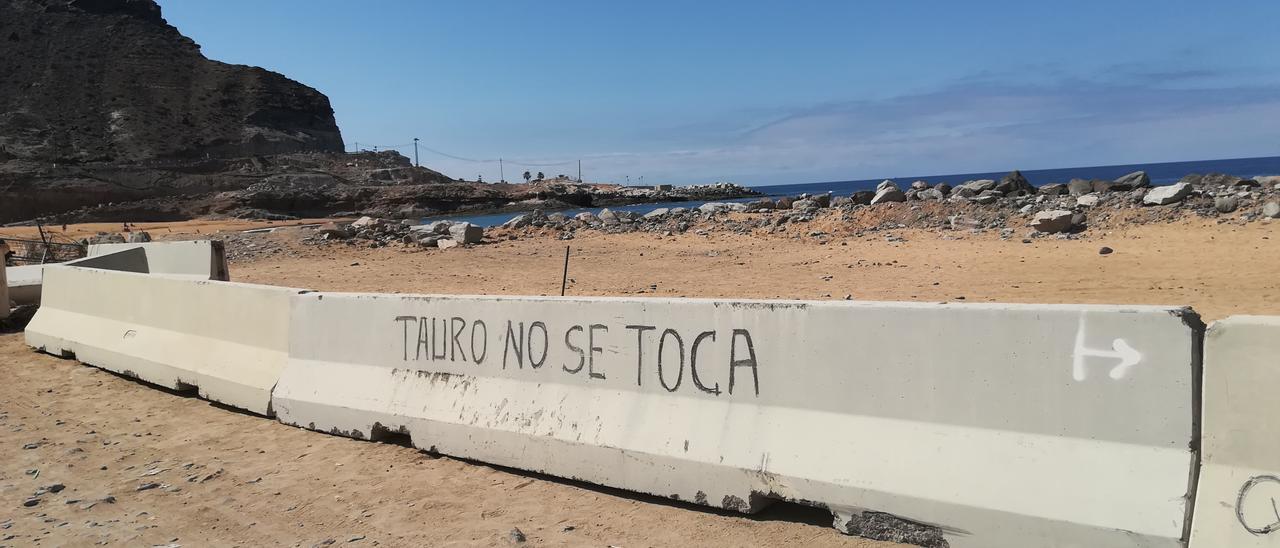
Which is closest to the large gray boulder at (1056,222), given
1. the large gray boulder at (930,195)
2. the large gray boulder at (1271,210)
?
the large gray boulder at (1271,210)

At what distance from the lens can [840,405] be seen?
3.68 meters

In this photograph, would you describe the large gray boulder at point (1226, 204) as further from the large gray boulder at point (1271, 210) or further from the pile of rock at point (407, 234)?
the pile of rock at point (407, 234)

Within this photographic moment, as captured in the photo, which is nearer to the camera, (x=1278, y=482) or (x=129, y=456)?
(x=1278, y=482)

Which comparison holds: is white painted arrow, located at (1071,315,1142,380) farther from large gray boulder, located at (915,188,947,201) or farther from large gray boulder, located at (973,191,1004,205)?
large gray boulder, located at (915,188,947,201)

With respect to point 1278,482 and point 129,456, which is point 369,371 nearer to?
point 129,456

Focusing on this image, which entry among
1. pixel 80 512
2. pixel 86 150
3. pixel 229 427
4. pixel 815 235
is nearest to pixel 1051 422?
pixel 80 512

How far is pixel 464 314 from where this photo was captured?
5.11 meters

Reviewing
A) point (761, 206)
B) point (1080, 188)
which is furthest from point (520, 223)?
point (1080, 188)

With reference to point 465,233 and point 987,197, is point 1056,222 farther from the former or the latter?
point 465,233

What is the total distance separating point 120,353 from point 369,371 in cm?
381

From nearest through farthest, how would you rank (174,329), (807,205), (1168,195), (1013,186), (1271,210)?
(174,329) → (1271,210) → (1168,195) → (1013,186) → (807,205)

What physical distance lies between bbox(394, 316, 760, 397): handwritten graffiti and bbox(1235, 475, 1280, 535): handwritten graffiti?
6.21ft

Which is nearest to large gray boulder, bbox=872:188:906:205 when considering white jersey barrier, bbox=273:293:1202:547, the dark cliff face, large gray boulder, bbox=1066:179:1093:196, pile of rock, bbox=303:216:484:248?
large gray boulder, bbox=1066:179:1093:196

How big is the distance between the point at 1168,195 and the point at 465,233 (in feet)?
54.3
